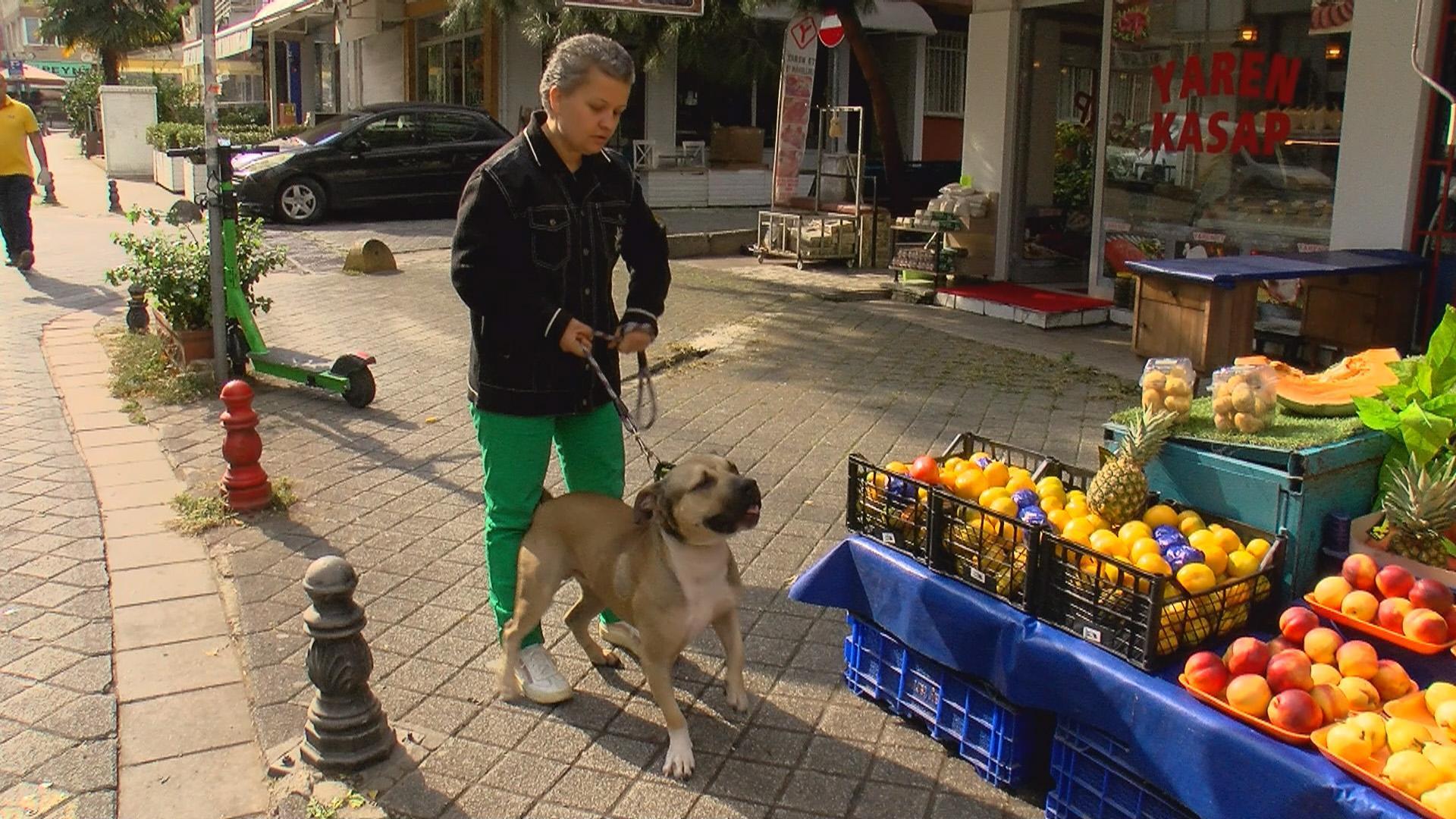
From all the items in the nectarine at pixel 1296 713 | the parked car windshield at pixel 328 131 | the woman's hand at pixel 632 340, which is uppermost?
the parked car windshield at pixel 328 131

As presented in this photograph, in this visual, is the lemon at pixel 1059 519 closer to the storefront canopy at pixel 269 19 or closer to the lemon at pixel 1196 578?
the lemon at pixel 1196 578

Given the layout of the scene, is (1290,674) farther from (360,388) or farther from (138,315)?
(138,315)

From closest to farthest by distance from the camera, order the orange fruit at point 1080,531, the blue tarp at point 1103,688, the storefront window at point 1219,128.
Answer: the blue tarp at point 1103,688
the orange fruit at point 1080,531
the storefront window at point 1219,128

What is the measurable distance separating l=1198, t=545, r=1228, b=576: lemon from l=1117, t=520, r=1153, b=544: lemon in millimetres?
168

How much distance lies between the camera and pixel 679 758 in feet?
11.2

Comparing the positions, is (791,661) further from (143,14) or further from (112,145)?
(143,14)

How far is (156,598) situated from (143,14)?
35655mm

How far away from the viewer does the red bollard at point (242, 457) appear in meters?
5.61

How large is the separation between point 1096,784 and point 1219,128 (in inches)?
321

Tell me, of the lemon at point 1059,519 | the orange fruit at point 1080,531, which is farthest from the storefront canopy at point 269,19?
the orange fruit at point 1080,531

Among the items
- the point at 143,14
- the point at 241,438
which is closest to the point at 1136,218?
the point at 241,438

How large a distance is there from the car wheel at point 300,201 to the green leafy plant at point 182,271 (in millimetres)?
8375

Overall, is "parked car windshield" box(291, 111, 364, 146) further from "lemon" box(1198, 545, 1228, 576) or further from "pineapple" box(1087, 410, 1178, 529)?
"lemon" box(1198, 545, 1228, 576)

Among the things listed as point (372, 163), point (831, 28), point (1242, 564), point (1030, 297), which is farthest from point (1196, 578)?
point (372, 163)
